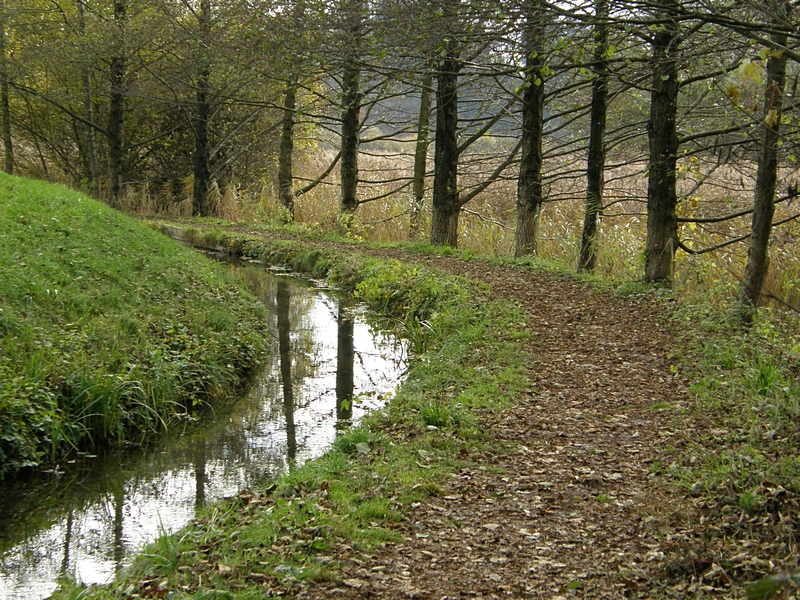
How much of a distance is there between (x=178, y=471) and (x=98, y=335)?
2359 millimetres

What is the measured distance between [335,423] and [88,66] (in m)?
17.7

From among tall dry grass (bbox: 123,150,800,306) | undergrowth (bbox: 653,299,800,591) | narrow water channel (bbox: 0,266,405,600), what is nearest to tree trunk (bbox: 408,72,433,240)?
tall dry grass (bbox: 123,150,800,306)

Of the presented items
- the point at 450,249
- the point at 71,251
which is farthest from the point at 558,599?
the point at 450,249

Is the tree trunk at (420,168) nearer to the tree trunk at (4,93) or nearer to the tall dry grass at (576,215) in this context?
the tall dry grass at (576,215)

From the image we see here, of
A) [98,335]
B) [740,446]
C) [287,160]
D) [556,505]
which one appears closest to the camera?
[556,505]

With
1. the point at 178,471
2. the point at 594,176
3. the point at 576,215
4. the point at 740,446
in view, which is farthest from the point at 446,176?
the point at 740,446

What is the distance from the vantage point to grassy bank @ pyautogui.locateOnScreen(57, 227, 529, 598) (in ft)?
13.2

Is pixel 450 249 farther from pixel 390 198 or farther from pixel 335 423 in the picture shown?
pixel 335 423

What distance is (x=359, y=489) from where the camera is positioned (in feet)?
16.3

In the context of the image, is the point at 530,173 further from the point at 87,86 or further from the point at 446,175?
the point at 87,86

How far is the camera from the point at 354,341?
10969 millimetres

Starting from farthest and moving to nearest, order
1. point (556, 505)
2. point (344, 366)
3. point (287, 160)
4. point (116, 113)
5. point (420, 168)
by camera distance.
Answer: point (116, 113) < point (287, 160) < point (420, 168) < point (344, 366) < point (556, 505)

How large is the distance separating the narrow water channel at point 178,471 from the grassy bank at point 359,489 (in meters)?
0.61

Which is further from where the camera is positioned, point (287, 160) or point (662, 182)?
point (287, 160)
